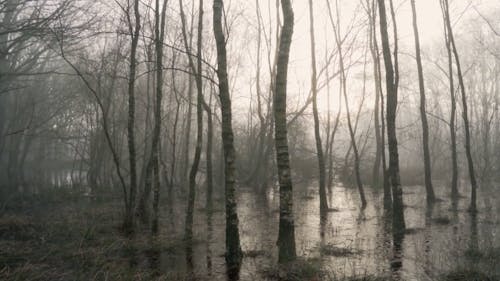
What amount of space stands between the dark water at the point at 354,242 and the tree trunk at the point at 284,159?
A: 59cm

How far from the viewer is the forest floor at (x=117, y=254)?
6.55 metres

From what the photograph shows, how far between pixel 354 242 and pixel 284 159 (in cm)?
358

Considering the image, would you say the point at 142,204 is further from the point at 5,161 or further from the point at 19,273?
the point at 5,161

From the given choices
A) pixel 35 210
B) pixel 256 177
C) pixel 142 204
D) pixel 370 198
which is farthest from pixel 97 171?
pixel 370 198

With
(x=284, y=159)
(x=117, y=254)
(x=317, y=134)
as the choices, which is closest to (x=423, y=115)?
(x=317, y=134)

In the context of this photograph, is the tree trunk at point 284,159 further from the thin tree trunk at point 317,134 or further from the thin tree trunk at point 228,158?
the thin tree trunk at point 317,134

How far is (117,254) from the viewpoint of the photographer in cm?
847

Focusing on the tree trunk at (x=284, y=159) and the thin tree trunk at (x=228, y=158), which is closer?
the tree trunk at (x=284, y=159)

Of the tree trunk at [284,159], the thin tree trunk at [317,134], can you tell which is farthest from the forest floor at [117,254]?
the thin tree trunk at [317,134]

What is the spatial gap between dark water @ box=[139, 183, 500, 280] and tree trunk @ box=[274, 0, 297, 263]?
23.2 inches

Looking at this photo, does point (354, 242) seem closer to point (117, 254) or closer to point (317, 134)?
point (117, 254)

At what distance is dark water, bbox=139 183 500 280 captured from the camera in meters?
7.21

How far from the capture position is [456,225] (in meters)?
11.1

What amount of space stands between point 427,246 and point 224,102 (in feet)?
17.7
